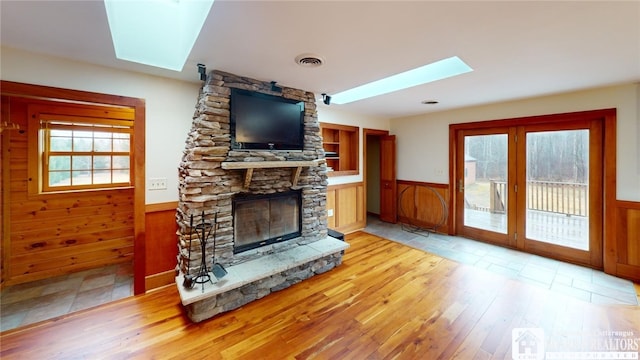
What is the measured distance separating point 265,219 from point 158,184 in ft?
3.98

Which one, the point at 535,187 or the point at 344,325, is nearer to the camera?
the point at 344,325

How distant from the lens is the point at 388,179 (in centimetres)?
539

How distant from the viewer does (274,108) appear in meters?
2.93

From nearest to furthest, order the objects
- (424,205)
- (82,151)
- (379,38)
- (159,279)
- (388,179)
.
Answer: (379,38) < (159,279) < (82,151) < (424,205) < (388,179)

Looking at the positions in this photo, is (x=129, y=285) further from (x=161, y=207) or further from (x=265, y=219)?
(x=265, y=219)

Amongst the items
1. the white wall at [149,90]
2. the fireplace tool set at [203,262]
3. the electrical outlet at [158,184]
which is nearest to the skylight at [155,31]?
the white wall at [149,90]

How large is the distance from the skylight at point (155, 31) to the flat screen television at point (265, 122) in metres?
0.61

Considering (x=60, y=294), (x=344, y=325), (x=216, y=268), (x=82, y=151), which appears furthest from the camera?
(x=82, y=151)

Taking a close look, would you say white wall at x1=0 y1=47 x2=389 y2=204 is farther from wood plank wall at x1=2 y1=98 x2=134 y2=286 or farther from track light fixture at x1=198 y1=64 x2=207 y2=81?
wood plank wall at x1=2 y1=98 x2=134 y2=286

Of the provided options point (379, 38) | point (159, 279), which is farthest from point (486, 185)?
point (159, 279)

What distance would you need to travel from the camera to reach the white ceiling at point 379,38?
150 centimetres

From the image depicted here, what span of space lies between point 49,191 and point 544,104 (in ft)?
21.7

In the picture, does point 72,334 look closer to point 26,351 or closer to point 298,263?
point 26,351

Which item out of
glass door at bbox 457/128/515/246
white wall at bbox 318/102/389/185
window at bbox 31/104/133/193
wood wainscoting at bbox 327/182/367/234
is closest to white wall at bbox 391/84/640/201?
glass door at bbox 457/128/515/246
